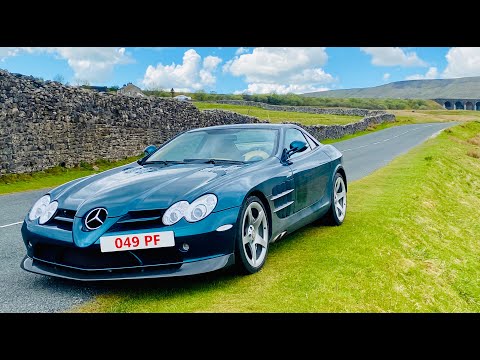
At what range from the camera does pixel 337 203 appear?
732 cm

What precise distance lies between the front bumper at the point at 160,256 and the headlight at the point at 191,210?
2.2 inches

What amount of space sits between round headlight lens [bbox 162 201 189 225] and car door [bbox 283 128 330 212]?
5.99ft

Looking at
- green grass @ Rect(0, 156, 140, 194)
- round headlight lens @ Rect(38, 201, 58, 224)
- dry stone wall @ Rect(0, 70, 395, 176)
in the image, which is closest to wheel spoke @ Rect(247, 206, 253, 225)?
round headlight lens @ Rect(38, 201, 58, 224)

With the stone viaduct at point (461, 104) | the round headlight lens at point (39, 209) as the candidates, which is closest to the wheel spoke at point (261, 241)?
the round headlight lens at point (39, 209)

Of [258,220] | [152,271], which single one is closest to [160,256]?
[152,271]

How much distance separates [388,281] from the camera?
5676mm

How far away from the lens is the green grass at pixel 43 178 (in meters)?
14.6

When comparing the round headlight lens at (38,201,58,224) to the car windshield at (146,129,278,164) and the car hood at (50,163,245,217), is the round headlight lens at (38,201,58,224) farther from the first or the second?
the car windshield at (146,129,278,164)

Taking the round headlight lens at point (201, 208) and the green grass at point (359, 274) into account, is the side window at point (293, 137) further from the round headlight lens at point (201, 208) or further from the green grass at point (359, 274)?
the round headlight lens at point (201, 208)

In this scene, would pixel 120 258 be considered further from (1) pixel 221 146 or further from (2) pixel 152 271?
(1) pixel 221 146

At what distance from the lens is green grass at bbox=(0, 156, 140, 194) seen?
A: 1461 cm
